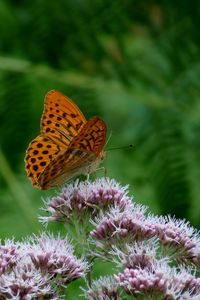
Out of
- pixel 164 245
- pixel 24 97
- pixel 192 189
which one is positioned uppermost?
pixel 24 97

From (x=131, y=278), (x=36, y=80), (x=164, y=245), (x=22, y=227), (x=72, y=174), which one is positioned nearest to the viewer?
(x=131, y=278)

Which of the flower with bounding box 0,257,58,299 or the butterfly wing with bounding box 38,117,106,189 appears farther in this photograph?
the butterfly wing with bounding box 38,117,106,189

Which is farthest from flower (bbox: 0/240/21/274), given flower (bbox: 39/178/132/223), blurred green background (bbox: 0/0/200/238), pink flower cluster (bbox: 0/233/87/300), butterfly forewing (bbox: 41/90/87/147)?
blurred green background (bbox: 0/0/200/238)

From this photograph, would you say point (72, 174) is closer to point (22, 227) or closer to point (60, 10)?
point (22, 227)

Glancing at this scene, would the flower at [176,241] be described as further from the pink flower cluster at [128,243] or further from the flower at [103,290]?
the flower at [103,290]

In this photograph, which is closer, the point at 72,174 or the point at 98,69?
the point at 72,174

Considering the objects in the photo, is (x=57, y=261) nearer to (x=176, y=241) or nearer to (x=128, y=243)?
(x=128, y=243)

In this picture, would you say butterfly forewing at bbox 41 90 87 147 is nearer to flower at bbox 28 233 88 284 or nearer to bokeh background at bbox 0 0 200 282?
flower at bbox 28 233 88 284

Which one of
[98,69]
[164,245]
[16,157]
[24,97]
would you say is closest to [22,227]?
[16,157]
